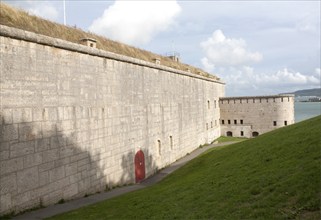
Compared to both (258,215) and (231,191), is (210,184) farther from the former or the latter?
(258,215)

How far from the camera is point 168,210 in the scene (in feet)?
23.9

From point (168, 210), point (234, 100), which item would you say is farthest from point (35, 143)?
point (234, 100)

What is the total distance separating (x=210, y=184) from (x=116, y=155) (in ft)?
18.3

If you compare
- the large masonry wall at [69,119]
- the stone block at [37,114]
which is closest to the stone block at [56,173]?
the large masonry wall at [69,119]

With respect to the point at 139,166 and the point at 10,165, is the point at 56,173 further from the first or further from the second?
the point at 139,166

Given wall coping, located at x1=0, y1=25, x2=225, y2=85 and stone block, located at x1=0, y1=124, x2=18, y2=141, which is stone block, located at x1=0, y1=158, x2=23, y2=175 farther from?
wall coping, located at x1=0, y1=25, x2=225, y2=85

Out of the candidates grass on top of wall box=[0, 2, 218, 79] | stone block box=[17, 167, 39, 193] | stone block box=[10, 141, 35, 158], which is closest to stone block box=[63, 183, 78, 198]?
stone block box=[17, 167, 39, 193]

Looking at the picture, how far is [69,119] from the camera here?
34.0ft

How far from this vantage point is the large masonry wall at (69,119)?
830 centimetres

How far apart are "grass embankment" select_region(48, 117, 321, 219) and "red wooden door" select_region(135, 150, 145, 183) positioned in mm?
5214

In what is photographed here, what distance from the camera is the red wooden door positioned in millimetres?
15281


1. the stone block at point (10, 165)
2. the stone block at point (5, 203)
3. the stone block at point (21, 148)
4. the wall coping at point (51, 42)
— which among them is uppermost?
the wall coping at point (51, 42)

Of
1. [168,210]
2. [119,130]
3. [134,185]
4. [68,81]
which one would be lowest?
[134,185]

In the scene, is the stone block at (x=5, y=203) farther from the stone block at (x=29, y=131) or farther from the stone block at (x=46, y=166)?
the stone block at (x=29, y=131)
